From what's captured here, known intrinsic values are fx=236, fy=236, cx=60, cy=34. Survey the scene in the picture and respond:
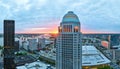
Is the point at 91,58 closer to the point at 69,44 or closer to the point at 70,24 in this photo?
the point at 69,44

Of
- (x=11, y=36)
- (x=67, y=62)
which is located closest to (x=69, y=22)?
(x=67, y=62)

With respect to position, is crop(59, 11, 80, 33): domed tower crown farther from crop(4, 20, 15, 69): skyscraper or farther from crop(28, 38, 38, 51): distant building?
crop(28, 38, 38, 51): distant building

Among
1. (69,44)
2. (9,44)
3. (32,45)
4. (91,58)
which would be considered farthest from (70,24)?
(32,45)

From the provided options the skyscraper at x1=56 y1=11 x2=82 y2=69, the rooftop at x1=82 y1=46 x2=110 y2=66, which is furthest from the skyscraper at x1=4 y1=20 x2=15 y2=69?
the rooftop at x1=82 y1=46 x2=110 y2=66

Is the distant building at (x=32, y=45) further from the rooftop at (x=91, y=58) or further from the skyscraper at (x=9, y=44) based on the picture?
the skyscraper at (x=9, y=44)

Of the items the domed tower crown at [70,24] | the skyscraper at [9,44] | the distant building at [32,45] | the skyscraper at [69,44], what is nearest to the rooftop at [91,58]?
the skyscraper at [69,44]

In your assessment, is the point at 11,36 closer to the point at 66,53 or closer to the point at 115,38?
the point at 66,53
